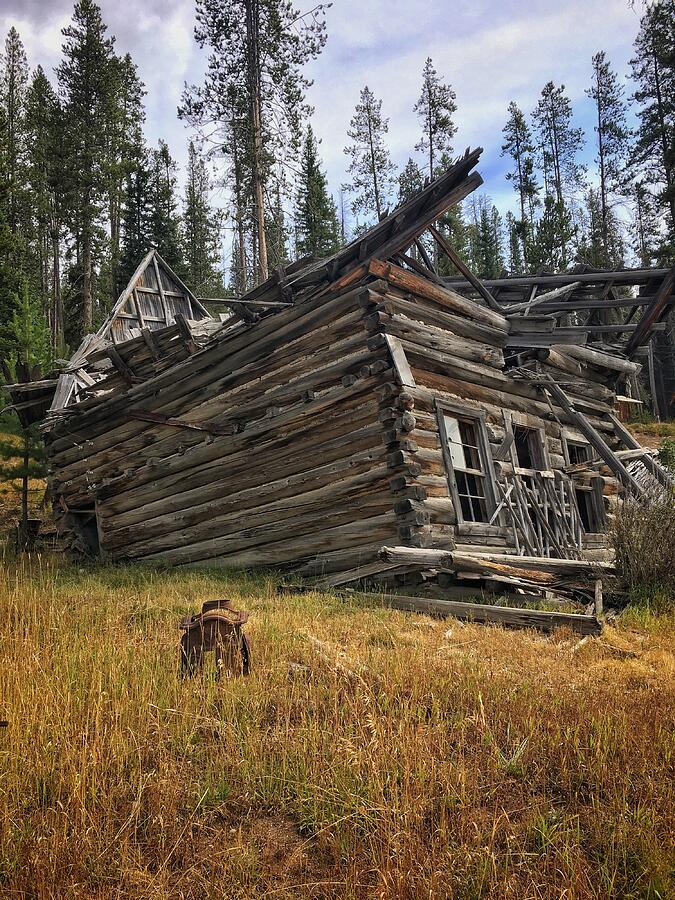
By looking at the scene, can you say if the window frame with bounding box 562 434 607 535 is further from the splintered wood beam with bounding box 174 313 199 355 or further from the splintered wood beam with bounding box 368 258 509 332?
the splintered wood beam with bounding box 174 313 199 355

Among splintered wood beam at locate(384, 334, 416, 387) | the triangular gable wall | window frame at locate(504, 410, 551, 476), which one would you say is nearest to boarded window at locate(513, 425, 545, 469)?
window frame at locate(504, 410, 551, 476)

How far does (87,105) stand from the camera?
25.8 m

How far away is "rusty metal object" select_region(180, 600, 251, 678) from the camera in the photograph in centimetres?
400

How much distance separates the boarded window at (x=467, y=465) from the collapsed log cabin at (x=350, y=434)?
36 millimetres

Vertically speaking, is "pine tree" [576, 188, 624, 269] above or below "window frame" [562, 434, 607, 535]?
above

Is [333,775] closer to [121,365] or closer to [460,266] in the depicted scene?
[460,266]

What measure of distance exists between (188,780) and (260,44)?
2272cm

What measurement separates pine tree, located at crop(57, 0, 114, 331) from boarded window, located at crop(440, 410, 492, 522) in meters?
21.3

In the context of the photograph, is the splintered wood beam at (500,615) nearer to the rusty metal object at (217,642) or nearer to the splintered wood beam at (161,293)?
the rusty metal object at (217,642)

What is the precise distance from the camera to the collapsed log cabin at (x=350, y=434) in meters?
8.03

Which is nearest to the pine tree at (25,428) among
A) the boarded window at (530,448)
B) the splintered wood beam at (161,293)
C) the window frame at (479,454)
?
the splintered wood beam at (161,293)

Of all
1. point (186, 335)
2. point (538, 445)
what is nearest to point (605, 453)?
point (538, 445)

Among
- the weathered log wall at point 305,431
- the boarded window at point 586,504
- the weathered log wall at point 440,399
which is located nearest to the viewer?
the weathered log wall at point 440,399

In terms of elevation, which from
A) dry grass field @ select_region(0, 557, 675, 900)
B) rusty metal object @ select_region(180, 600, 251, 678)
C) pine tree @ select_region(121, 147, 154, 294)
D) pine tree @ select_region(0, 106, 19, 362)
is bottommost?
dry grass field @ select_region(0, 557, 675, 900)
